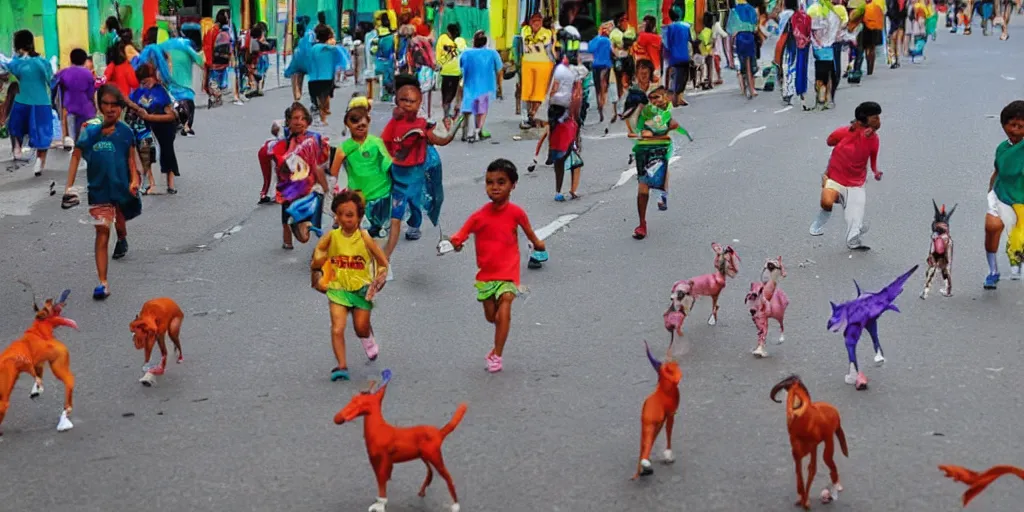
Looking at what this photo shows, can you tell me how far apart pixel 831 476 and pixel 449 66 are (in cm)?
1637

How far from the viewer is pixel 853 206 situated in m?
10.8

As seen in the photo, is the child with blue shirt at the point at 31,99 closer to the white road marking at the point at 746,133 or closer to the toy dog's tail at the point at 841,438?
the white road marking at the point at 746,133

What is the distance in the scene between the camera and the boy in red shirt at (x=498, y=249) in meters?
7.69

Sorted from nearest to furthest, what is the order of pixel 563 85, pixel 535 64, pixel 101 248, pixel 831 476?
pixel 831 476 < pixel 101 248 < pixel 563 85 < pixel 535 64

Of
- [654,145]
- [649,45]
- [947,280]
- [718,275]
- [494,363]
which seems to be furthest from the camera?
[649,45]

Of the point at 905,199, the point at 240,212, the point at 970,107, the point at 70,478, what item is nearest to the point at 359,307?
the point at 70,478

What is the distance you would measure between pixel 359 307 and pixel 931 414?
310cm

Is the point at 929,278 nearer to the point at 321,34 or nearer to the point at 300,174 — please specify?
the point at 300,174

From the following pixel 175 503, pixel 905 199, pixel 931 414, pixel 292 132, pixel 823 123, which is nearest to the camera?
pixel 175 503

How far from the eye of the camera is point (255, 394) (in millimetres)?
7309

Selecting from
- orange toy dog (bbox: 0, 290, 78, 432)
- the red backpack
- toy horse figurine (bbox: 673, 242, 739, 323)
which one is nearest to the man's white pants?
toy horse figurine (bbox: 673, 242, 739, 323)

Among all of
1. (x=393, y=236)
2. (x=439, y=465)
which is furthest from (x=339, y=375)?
(x=393, y=236)

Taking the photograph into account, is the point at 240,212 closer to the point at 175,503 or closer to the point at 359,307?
the point at 359,307

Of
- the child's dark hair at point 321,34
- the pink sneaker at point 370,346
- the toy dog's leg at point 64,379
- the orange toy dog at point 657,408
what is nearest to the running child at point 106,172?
the pink sneaker at point 370,346
